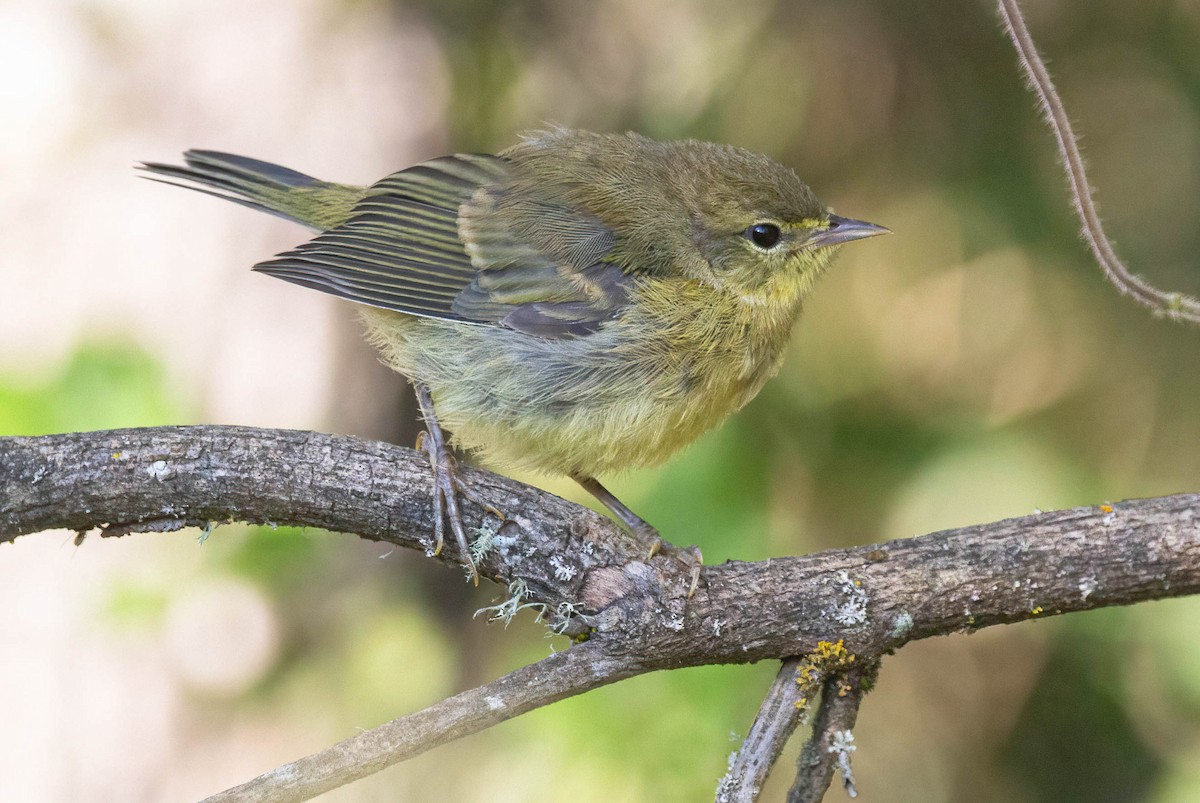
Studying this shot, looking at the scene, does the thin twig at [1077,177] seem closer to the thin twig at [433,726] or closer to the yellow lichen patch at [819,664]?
the yellow lichen patch at [819,664]

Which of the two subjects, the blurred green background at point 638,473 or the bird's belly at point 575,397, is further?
the blurred green background at point 638,473

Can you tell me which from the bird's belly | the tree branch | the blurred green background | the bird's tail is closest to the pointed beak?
the bird's belly

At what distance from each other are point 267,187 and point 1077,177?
7.48 feet

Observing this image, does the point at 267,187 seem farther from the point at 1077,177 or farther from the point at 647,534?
the point at 1077,177

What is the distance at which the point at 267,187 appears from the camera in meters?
3.38

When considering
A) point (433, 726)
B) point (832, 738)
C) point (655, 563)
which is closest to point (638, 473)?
point (655, 563)

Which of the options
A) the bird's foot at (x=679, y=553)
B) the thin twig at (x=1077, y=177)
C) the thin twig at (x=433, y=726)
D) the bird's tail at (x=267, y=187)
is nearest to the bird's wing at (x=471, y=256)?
the bird's tail at (x=267, y=187)

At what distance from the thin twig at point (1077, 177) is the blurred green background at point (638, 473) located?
138 centimetres

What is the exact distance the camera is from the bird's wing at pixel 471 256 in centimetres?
294

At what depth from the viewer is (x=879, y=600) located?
2.23m

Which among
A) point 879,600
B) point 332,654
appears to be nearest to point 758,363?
point 879,600

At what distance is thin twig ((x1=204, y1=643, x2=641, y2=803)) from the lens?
5.92 ft

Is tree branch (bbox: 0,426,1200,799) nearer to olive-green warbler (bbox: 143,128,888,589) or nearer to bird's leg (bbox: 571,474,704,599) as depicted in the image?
bird's leg (bbox: 571,474,704,599)

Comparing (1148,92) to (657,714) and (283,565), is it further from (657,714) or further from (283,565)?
(283,565)
